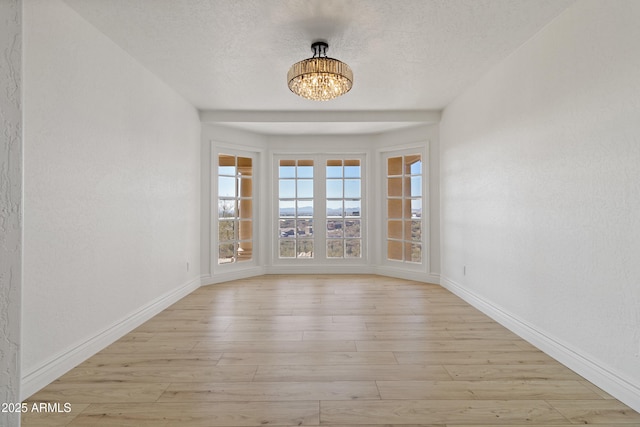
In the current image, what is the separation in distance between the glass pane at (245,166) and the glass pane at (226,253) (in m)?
1.18

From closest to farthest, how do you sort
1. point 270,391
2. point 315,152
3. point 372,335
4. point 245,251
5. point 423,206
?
1. point 270,391
2. point 372,335
3. point 423,206
4. point 245,251
5. point 315,152

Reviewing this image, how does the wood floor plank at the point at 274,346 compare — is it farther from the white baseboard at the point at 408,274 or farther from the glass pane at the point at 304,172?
the glass pane at the point at 304,172

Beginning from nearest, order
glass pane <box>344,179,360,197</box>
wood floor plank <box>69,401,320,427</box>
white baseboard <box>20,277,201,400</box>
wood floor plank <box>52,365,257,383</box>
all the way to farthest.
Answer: wood floor plank <box>69,401,320,427</box>, white baseboard <box>20,277,201,400</box>, wood floor plank <box>52,365,257,383</box>, glass pane <box>344,179,360,197</box>

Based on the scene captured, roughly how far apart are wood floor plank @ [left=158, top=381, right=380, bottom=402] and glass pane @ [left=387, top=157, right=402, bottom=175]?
148 inches

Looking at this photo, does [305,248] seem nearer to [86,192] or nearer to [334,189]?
[334,189]

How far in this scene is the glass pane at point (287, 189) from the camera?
532 centimetres

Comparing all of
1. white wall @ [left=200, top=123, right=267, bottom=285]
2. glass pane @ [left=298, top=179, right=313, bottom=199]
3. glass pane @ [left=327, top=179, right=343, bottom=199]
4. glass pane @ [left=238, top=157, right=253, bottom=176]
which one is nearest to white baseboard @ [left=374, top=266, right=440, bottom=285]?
glass pane @ [left=327, top=179, right=343, bottom=199]

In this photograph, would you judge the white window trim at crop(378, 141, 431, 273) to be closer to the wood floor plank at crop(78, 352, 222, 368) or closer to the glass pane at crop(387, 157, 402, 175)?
the glass pane at crop(387, 157, 402, 175)

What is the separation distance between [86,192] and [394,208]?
4.09 m

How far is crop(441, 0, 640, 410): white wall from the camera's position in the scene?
1.76 m

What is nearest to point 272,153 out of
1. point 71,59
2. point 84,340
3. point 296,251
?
point 296,251

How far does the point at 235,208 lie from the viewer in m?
4.94

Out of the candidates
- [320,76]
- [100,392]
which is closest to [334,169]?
[320,76]

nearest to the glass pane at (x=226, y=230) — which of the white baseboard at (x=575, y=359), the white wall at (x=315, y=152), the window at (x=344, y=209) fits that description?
the white wall at (x=315, y=152)
